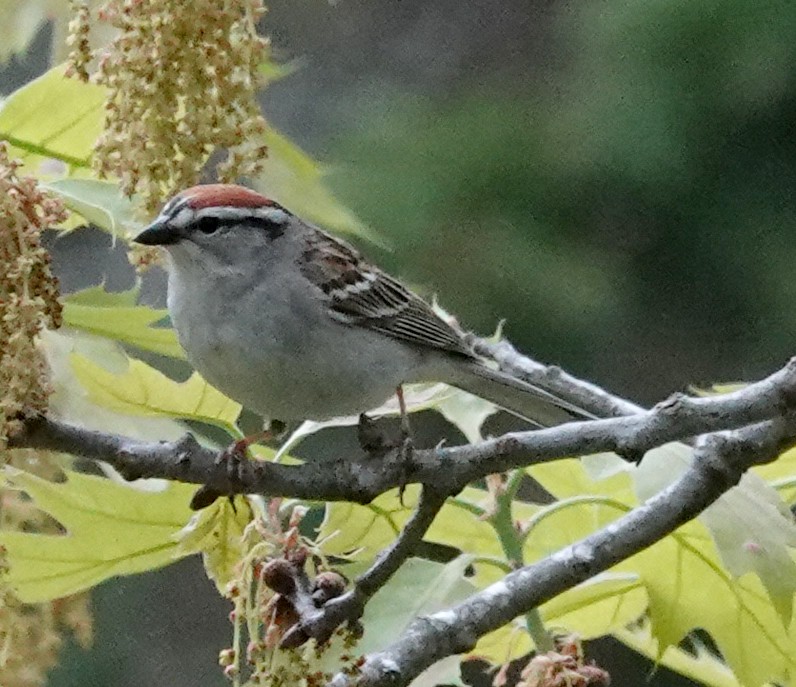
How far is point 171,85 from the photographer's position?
0.67 meters

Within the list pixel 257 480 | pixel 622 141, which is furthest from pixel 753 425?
pixel 622 141

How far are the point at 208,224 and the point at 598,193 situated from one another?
156 centimetres

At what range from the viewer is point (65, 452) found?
689mm

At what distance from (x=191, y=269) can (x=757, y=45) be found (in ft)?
5.15

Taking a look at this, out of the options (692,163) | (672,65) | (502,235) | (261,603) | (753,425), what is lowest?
(502,235)

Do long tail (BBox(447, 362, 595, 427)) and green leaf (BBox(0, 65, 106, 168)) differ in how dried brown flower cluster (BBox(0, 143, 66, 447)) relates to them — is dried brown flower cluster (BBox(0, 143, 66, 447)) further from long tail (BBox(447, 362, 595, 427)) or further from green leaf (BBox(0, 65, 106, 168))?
long tail (BBox(447, 362, 595, 427))

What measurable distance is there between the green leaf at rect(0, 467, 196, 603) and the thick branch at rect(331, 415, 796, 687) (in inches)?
6.6

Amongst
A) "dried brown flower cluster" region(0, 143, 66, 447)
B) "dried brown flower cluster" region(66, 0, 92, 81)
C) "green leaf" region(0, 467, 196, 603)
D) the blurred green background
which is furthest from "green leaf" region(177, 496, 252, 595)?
the blurred green background

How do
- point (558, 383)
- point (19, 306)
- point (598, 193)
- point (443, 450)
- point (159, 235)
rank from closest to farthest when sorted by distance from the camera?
point (19, 306)
point (443, 450)
point (159, 235)
point (558, 383)
point (598, 193)

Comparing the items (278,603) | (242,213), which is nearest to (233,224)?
(242,213)

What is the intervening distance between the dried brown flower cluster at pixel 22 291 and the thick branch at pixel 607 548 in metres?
0.24

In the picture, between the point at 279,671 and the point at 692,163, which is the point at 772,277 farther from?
the point at 279,671

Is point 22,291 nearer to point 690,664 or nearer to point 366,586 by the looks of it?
point 366,586

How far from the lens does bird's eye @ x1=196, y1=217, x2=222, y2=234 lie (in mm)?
928
